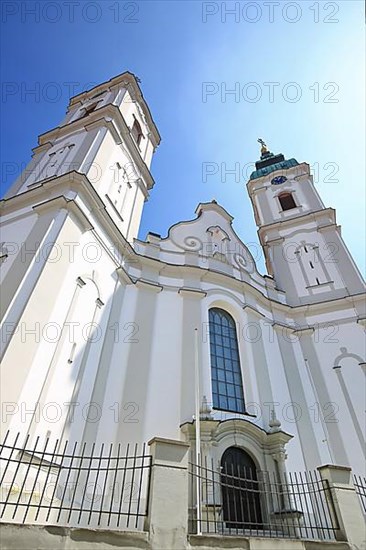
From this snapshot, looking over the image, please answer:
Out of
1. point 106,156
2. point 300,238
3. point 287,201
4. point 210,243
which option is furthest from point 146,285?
point 287,201

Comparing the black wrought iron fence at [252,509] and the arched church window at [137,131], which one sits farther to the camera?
the arched church window at [137,131]

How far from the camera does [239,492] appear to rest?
9.27 metres

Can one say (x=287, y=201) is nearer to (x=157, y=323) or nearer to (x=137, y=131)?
(x=137, y=131)

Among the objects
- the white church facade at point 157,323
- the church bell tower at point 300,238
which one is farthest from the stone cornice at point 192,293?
the church bell tower at point 300,238

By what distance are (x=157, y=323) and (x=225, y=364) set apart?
262cm

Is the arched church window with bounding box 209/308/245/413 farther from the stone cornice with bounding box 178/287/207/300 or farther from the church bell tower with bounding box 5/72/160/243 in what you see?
the church bell tower with bounding box 5/72/160/243

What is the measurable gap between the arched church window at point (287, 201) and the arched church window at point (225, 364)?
423 inches

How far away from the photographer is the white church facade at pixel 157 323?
28.2 ft

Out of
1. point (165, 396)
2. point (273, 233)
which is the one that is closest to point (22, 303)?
point (165, 396)

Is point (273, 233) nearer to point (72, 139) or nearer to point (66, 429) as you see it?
point (72, 139)

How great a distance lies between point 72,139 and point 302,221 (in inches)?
486

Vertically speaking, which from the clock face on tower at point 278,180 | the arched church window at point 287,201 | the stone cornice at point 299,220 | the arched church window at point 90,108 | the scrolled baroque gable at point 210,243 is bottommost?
the scrolled baroque gable at point 210,243

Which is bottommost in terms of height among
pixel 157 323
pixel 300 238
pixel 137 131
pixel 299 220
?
pixel 157 323

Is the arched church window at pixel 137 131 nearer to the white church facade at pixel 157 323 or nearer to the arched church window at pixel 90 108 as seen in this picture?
the arched church window at pixel 90 108
